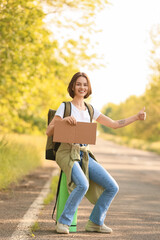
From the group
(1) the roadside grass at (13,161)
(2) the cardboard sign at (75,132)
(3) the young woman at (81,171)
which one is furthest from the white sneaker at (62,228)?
(1) the roadside grass at (13,161)

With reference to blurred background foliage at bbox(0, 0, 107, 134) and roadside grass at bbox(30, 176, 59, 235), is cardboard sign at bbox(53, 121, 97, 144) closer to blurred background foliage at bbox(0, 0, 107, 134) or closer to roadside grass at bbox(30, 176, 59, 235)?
roadside grass at bbox(30, 176, 59, 235)

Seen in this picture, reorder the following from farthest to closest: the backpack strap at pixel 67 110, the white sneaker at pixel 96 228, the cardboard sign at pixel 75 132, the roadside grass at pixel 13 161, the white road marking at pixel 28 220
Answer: the roadside grass at pixel 13 161 < the white sneaker at pixel 96 228 < the backpack strap at pixel 67 110 < the cardboard sign at pixel 75 132 < the white road marking at pixel 28 220

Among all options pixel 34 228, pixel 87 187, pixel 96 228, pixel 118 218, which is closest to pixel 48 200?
pixel 118 218

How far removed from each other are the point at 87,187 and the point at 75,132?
0.62 m

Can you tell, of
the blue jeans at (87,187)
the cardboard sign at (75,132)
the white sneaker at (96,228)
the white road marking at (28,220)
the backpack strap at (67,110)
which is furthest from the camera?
the white sneaker at (96,228)

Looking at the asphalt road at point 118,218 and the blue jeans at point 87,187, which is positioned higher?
the blue jeans at point 87,187

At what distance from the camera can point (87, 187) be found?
5574mm

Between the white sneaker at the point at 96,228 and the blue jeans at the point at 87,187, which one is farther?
the white sneaker at the point at 96,228

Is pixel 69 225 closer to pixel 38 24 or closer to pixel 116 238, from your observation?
pixel 116 238

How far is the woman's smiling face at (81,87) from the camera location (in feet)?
19.3

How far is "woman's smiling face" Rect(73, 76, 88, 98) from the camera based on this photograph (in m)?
5.88

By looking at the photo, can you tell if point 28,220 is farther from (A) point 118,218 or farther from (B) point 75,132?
(B) point 75,132

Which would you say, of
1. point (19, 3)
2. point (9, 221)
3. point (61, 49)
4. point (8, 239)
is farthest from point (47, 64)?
point (8, 239)

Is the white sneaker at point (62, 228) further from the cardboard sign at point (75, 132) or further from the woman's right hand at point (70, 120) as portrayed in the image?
the woman's right hand at point (70, 120)
